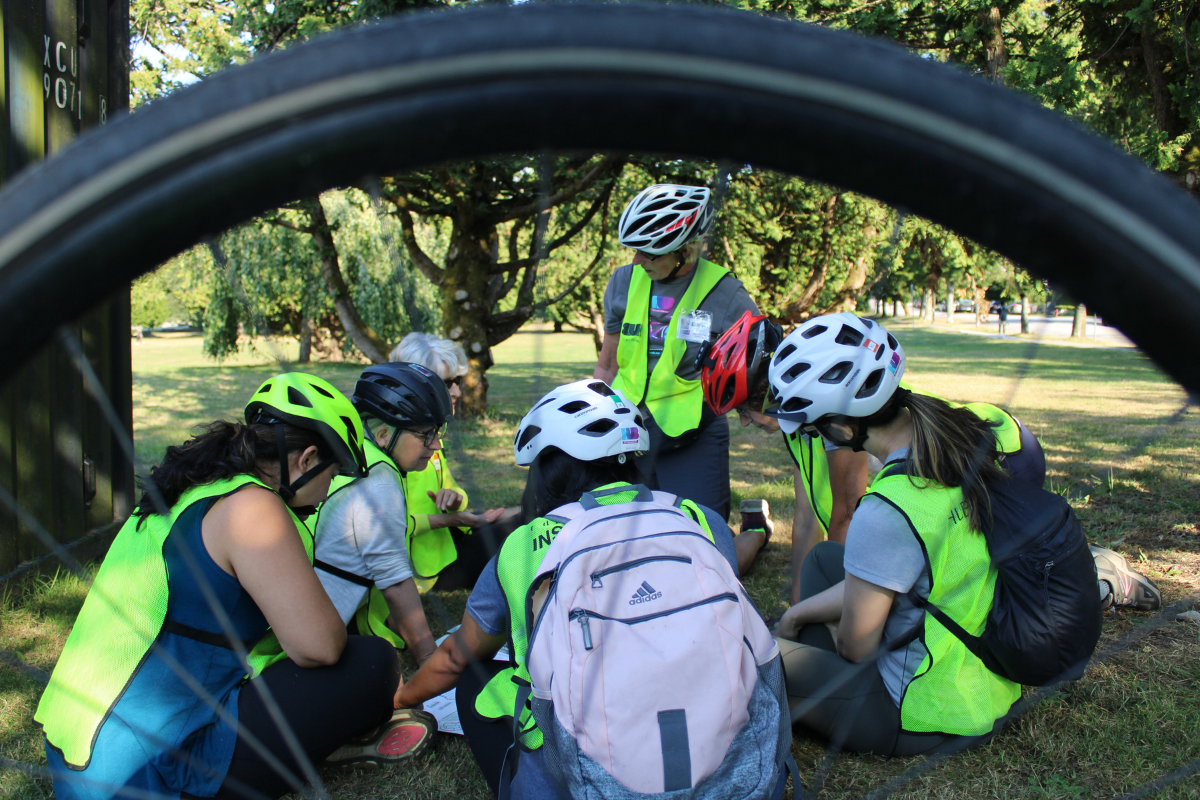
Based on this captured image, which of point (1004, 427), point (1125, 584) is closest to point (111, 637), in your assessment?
point (1004, 427)

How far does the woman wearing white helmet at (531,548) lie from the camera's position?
1910 millimetres

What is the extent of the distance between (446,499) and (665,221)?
1.67 m

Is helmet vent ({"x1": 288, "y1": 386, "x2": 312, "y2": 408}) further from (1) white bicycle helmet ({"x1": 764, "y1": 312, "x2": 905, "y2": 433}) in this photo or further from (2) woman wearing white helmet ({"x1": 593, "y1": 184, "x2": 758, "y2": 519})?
(2) woman wearing white helmet ({"x1": 593, "y1": 184, "x2": 758, "y2": 519})

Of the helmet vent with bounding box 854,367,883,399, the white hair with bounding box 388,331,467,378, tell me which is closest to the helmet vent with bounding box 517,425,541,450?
the helmet vent with bounding box 854,367,883,399

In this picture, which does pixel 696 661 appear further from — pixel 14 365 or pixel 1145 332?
pixel 14 365

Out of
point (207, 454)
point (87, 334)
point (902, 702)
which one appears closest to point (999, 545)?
point (902, 702)

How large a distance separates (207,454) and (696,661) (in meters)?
1.42

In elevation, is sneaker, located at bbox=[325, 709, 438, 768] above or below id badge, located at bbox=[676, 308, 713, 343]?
below

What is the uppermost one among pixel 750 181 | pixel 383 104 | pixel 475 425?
pixel 750 181

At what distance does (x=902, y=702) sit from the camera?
232cm

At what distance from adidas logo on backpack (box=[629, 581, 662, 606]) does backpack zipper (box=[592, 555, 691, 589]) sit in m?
0.05

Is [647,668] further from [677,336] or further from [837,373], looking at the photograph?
[677,336]

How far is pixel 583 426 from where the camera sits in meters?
2.18

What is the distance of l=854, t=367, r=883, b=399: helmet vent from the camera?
2.32 m
